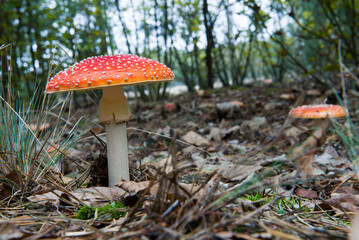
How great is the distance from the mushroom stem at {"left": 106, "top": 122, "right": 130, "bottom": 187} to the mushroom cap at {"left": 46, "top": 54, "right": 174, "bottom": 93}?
0.50m

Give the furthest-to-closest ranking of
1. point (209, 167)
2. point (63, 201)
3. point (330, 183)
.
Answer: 1. point (209, 167)
2. point (330, 183)
3. point (63, 201)

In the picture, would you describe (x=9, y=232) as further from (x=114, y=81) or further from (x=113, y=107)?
(x=113, y=107)

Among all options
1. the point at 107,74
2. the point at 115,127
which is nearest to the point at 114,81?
the point at 107,74

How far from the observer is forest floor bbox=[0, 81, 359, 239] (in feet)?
3.52

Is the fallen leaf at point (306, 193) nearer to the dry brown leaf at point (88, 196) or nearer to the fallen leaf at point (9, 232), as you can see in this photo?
the dry brown leaf at point (88, 196)

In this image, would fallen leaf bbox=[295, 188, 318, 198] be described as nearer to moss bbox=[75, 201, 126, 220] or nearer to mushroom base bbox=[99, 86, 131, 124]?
moss bbox=[75, 201, 126, 220]

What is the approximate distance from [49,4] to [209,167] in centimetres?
1000

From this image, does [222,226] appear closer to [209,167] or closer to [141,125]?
[209,167]

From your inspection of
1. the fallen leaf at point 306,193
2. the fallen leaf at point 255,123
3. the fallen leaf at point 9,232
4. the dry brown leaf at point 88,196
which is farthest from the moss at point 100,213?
the fallen leaf at point 255,123

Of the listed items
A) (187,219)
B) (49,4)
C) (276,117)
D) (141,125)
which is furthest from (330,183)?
(49,4)

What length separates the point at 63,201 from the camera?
174 cm

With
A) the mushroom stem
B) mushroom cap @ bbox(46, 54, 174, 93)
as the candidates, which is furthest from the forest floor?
mushroom cap @ bbox(46, 54, 174, 93)

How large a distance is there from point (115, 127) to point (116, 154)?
21 centimetres

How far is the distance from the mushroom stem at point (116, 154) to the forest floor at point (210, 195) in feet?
0.48
